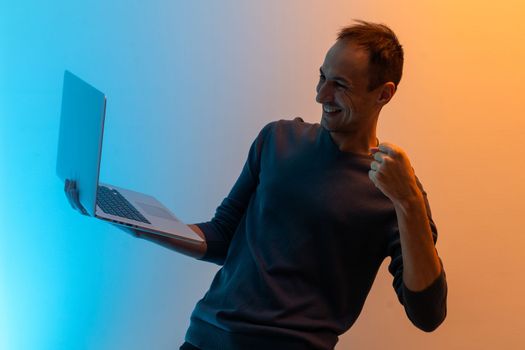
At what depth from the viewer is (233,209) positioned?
1.70 meters

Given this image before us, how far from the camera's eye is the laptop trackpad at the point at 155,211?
1583 mm

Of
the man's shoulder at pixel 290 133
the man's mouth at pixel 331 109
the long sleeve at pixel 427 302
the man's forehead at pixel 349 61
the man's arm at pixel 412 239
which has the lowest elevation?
the long sleeve at pixel 427 302

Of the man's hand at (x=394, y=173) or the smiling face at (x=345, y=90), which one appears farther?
the smiling face at (x=345, y=90)

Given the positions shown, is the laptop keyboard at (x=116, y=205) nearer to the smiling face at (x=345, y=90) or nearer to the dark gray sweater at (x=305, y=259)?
the dark gray sweater at (x=305, y=259)

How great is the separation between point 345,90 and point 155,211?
47 centimetres

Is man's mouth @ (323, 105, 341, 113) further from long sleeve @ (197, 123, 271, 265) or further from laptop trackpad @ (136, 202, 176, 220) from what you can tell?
laptop trackpad @ (136, 202, 176, 220)

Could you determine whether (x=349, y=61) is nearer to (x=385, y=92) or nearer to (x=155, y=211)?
(x=385, y=92)

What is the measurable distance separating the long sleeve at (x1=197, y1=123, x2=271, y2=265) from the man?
0.06m

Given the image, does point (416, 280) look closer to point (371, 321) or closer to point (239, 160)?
point (371, 321)

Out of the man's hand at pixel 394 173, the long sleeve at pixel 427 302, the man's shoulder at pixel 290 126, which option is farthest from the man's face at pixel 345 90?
the long sleeve at pixel 427 302

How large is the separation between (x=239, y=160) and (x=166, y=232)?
27.9 inches

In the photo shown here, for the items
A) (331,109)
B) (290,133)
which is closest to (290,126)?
(290,133)

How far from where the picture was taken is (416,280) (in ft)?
4.58

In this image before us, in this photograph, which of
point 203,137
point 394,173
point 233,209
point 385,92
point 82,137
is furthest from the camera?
point 203,137
